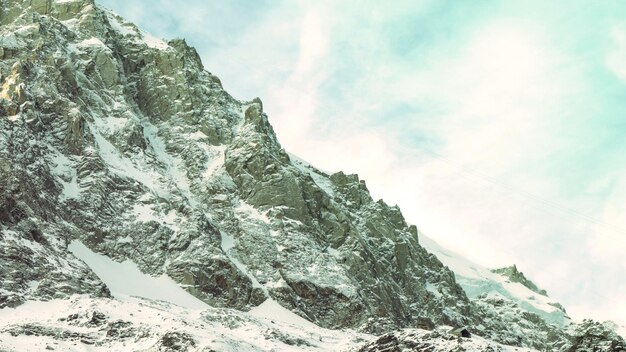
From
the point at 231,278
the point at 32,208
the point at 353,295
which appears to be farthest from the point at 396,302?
the point at 32,208

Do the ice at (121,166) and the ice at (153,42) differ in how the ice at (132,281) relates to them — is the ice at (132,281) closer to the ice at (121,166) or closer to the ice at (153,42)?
the ice at (121,166)

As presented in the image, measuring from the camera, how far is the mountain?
254 ft

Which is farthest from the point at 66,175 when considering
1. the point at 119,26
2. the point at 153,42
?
the point at 119,26

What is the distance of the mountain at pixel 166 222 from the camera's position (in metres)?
77.4

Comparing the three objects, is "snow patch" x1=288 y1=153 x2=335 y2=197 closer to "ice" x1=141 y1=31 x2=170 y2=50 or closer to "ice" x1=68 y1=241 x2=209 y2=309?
"ice" x1=141 y1=31 x2=170 y2=50

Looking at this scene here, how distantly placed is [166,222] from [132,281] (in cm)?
1459

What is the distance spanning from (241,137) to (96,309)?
7343 cm

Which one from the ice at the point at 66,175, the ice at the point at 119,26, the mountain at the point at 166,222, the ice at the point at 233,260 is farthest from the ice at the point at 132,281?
the ice at the point at 119,26

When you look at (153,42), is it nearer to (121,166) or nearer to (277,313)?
(121,166)

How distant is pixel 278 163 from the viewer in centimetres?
13738

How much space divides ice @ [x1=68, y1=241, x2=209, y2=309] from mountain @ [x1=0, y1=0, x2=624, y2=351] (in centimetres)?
32

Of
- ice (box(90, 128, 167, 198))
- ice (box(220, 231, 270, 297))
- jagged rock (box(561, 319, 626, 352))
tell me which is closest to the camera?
jagged rock (box(561, 319, 626, 352))

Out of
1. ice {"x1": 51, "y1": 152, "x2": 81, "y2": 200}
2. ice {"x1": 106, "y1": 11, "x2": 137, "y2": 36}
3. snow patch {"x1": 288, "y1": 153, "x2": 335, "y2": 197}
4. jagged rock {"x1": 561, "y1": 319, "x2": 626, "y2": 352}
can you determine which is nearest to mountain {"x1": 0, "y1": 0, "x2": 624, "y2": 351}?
ice {"x1": 51, "y1": 152, "x2": 81, "y2": 200}

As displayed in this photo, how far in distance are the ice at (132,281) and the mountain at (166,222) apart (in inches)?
12.6
